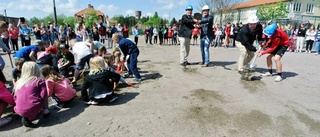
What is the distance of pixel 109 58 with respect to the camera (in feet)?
17.9

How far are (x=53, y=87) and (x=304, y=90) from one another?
18.5 feet

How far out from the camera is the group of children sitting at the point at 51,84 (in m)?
3.26

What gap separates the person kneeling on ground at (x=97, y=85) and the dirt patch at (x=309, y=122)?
11.4 feet

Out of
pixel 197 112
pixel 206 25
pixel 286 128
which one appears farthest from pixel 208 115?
pixel 206 25

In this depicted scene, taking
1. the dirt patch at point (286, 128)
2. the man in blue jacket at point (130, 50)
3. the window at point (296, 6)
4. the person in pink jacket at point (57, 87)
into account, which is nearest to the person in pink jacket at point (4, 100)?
the person in pink jacket at point (57, 87)

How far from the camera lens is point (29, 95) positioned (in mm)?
3244

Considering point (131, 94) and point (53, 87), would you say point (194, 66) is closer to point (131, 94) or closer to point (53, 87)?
point (131, 94)

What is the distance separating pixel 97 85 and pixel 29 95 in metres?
1.13

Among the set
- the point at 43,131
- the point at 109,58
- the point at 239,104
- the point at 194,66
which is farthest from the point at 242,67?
the point at 43,131

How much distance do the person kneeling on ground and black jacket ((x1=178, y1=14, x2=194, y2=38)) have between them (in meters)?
3.68

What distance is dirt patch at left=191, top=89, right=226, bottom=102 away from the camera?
172 inches

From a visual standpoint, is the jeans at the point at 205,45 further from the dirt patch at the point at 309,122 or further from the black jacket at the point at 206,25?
the dirt patch at the point at 309,122

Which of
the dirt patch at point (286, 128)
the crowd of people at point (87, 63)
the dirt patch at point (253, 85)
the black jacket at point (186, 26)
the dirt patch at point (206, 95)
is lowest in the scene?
the dirt patch at point (286, 128)

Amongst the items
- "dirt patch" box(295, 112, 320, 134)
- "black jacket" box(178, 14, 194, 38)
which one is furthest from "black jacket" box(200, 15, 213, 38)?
"dirt patch" box(295, 112, 320, 134)
